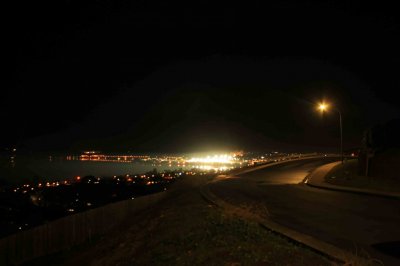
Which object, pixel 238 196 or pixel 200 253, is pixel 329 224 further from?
pixel 238 196

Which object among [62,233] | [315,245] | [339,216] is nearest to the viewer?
[315,245]

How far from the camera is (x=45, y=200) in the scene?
7662cm

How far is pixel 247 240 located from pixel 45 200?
70.3m

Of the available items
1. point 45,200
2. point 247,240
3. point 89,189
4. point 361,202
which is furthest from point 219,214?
point 89,189

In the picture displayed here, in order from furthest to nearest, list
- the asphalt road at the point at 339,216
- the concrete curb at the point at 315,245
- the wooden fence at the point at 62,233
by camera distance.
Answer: the wooden fence at the point at 62,233 < the asphalt road at the point at 339,216 < the concrete curb at the point at 315,245

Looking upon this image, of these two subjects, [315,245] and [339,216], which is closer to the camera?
[315,245]

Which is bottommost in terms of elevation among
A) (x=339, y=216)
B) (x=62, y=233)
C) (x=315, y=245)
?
(x=62, y=233)

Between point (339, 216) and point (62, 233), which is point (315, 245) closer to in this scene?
point (339, 216)

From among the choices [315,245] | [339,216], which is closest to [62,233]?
[339,216]

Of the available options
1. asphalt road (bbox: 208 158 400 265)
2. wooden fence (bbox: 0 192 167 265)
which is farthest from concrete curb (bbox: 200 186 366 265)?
wooden fence (bbox: 0 192 167 265)

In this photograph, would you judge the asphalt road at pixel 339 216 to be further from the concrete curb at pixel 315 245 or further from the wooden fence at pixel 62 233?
the wooden fence at pixel 62 233

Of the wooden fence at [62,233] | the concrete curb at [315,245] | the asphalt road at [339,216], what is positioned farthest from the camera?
the wooden fence at [62,233]

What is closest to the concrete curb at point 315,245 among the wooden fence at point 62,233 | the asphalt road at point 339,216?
the asphalt road at point 339,216

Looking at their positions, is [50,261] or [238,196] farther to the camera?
[238,196]
